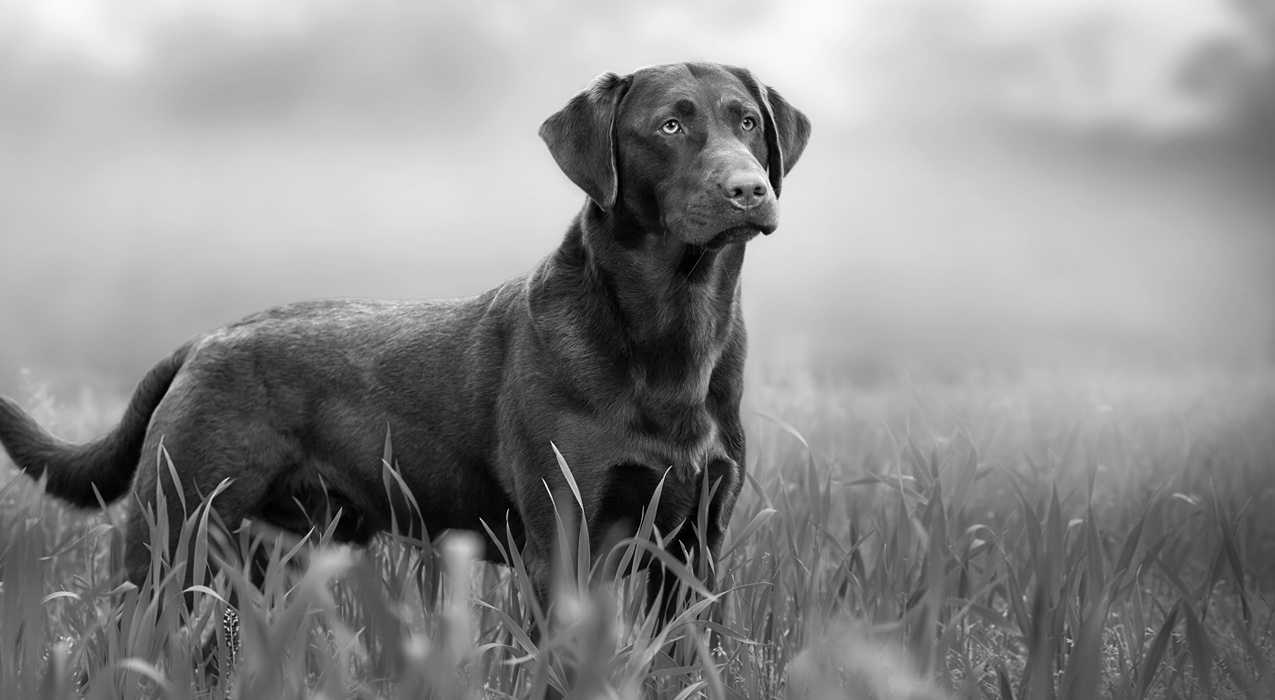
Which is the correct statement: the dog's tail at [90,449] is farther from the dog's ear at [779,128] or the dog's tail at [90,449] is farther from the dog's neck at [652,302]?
the dog's ear at [779,128]

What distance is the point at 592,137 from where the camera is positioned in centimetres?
323

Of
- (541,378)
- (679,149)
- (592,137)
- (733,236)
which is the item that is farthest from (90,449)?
(733,236)

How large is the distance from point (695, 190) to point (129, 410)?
8.31ft

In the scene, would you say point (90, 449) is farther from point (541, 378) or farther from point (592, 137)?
point (592, 137)

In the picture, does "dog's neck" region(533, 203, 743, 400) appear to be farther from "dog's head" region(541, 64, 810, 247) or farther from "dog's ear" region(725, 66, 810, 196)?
"dog's ear" region(725, 66, 810, 196)

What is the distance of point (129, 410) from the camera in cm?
406

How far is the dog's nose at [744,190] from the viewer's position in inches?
111

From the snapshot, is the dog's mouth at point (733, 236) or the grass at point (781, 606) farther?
the dog's mouth at point (733, 236)

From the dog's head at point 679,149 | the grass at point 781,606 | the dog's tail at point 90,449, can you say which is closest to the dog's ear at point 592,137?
the dog's head at point 679,149

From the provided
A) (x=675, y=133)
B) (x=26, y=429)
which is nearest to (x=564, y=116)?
(x=675, y=133)

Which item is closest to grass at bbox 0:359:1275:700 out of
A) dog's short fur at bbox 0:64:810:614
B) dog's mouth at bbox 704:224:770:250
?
dog's short fur at bbox 0:64:810:614

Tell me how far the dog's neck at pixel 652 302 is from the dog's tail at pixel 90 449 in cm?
185

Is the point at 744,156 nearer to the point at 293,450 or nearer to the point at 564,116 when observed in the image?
the point at 564,116

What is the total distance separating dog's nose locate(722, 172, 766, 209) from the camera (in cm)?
283
